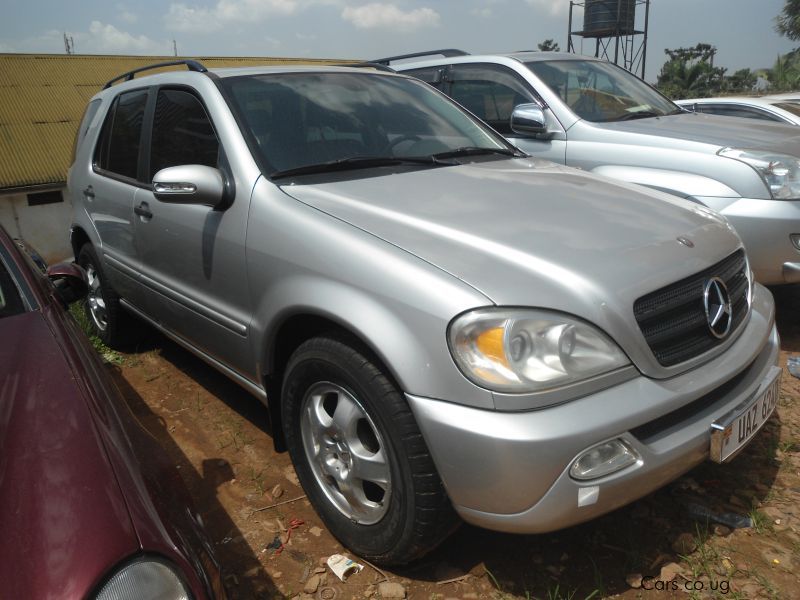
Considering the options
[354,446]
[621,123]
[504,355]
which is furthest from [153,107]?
[621,123]

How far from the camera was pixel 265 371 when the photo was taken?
8.19 ft

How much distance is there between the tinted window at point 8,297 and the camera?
6.85 feet

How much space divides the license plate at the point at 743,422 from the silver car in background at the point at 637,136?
162cm

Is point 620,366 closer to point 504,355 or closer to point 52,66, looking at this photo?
point 504,355

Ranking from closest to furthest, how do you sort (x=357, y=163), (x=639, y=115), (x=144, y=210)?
(x=357, y=163) < (x=144, y=210) < (x=639, y=115)

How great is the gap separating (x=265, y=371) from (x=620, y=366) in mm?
1314

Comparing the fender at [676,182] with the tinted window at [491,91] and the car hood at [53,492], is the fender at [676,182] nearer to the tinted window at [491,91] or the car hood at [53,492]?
the tinted window at [491,91]

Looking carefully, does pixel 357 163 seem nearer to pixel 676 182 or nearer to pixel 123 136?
pixel 123 136

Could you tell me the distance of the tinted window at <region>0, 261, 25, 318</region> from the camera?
209 centimetres

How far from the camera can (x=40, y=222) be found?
1856cm

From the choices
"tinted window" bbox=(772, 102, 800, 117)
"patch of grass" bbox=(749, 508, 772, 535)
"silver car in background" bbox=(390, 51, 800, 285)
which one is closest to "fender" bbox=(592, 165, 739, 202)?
"silver car in background" bbox=(390, 51, 800, 285)

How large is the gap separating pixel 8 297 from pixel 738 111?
24.8ft

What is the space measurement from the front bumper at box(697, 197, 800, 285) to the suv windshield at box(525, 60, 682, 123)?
1.39 meters

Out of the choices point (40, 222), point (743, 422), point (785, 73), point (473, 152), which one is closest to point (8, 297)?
point (473, 152)
